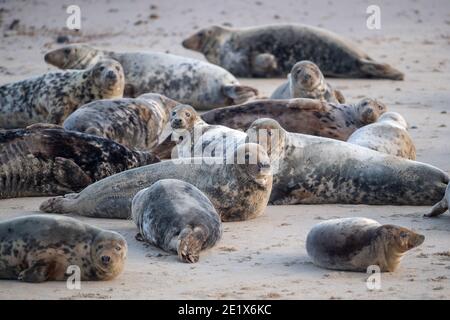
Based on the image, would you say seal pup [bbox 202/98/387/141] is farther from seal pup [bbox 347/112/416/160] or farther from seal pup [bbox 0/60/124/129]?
seal pup [bbox 0/60/124/129]

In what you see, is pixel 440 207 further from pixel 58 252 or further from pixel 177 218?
pixel 58 252

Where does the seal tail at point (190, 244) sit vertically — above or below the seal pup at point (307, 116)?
above

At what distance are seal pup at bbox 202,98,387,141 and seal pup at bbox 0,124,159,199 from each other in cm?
160

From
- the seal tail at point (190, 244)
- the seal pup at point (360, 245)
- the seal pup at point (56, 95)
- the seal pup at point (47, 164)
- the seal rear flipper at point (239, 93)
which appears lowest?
the seal rear flipper at point (239, 93)

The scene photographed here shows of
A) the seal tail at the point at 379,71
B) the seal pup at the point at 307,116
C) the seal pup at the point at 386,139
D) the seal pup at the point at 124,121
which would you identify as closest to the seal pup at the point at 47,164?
the seal pup at the point at 124,121

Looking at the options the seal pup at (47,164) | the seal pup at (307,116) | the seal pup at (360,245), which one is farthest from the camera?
the seal pup at (307,116)

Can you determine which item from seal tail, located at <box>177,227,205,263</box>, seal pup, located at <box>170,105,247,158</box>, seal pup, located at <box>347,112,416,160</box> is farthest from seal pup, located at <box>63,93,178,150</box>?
seal tail, located at <box>177,227,205,263</box>

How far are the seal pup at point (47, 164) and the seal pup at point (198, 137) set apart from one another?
1.55 ft

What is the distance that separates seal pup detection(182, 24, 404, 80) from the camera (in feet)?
49.9

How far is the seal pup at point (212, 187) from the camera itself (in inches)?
305

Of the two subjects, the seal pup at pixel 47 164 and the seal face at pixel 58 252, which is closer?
the seal face at pixel 58 252

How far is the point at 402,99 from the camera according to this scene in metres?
13.0

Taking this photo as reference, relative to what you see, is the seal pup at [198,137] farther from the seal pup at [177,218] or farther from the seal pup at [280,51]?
the seal pup at [280,51]

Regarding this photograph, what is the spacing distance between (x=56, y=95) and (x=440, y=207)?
456cm
